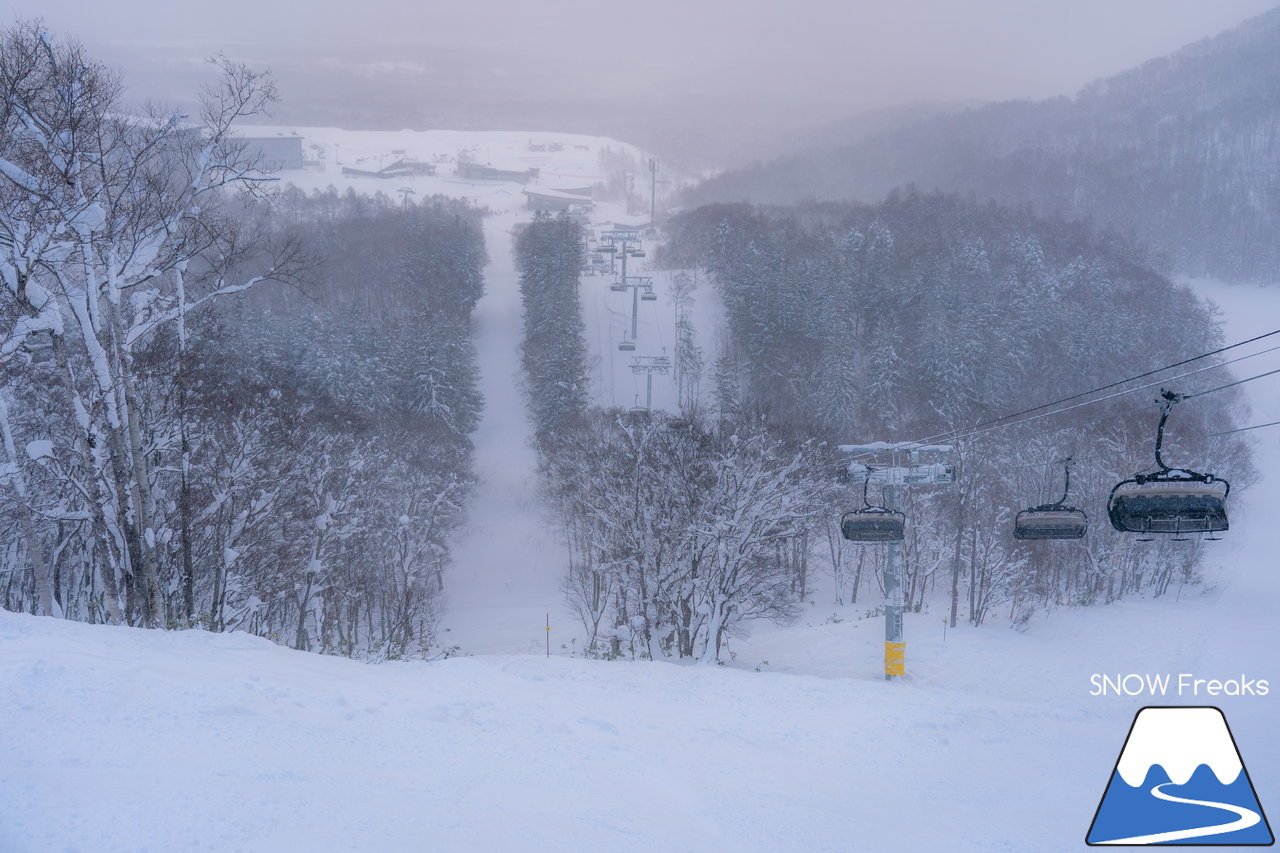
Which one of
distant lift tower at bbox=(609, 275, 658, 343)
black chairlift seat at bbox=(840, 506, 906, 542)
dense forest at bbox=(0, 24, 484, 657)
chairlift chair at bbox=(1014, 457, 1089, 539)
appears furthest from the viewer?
distant lift tower at bbox=(609, 275, 658, 343)

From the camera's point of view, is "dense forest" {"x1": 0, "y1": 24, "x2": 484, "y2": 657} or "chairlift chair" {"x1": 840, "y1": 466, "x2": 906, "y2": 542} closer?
"dense forest" {"x1": 0, "y1": 24, "x2": 484, "y2": 657}

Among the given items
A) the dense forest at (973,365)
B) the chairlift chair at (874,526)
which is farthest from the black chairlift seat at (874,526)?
the dense forest at (973,365)

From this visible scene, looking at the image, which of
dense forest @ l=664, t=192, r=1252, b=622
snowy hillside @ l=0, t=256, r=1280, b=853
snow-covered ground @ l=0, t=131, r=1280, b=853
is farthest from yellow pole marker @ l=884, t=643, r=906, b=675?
dense forest @ l=664, t=192, r=1252, b=622

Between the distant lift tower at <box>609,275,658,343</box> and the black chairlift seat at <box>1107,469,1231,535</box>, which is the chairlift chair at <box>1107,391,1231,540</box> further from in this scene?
the distant lift tower at <box>609,275,658,343</box>

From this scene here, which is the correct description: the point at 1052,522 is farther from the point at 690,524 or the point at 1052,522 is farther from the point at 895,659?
the point at 690,524

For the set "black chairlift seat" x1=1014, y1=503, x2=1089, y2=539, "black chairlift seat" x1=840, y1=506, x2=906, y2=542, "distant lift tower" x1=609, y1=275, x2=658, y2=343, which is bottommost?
"black chairlift seat" x1=840, y1=506, x2=906, y2=542

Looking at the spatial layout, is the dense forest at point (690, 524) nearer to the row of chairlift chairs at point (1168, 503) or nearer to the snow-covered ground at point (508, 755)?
the snow-covered ground at point (508, 755)

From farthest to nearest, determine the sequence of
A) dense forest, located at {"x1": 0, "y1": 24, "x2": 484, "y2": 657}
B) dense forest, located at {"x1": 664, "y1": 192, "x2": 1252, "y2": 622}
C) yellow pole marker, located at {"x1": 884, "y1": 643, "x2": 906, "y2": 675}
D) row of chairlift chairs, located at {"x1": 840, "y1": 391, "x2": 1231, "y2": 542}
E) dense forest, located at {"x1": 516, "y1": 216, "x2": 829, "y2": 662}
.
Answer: dense forest, located at {"x1": 664, "y1": 192, "x2": 1252, "y2": 622}
dense forest, located at {"x1": 516, "y1": 216, "x2": 829, "y2": 662}
yellow pole marker, located at {"x1": 884, "y1": 643, "x2": 906, "y2": 675}
dense forest, located at {"x1": 0, "y1": 24, "x2": 484, "y2": 657}
row of chairlift chairs, located at {"x1": 840, "y1": 391, "x2": 1231, "y2": 542}
